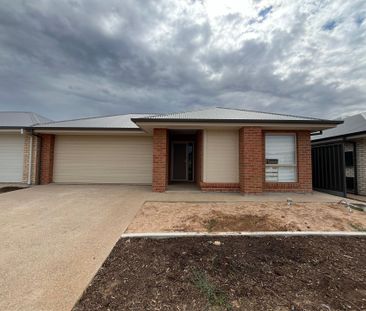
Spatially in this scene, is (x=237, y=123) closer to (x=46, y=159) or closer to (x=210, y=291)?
(x=210, y=291)

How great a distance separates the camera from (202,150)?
26.7 feet

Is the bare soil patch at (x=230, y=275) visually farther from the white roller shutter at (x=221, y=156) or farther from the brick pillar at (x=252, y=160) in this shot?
the white roller shutter at (x=221, y=156)

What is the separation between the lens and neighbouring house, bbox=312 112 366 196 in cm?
765

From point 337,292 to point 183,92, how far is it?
19.0m

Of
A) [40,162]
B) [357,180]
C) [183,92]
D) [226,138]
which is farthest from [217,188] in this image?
[183,92]

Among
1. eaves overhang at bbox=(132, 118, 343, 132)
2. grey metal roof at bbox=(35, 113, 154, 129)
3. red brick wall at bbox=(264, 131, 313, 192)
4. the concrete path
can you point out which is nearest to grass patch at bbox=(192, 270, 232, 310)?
the concrete path

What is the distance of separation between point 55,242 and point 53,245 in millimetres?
122

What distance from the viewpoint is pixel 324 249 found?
305 cm

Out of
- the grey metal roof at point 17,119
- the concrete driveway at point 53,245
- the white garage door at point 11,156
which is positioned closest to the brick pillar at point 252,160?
the concrete driveway at point 53,245

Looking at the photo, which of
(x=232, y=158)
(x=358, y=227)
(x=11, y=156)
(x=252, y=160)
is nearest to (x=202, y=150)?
(x=232, y=158)

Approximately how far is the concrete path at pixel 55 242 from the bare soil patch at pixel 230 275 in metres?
0.30

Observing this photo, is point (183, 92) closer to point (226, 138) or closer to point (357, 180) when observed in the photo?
point (226, 138)

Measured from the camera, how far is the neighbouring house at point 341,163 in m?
7.65

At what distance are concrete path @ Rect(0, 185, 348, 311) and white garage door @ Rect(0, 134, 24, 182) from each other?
4.18 metres
